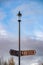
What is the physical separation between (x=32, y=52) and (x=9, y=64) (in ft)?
36.6

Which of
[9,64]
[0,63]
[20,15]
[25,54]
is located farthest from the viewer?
[9,64]

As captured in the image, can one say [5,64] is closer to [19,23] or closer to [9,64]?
[9,64]

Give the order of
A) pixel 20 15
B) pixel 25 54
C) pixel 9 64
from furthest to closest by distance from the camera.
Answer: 1. pixel 9 64
2. pixel 20 15
3. pixel 25 54

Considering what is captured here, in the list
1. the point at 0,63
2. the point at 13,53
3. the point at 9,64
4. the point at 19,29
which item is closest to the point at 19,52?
the point at 13,53

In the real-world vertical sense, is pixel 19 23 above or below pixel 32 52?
above

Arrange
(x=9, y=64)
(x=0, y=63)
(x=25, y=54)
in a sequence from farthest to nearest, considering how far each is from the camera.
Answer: (x=9, y=64), (x=0, y=63), (x=25, y=54)

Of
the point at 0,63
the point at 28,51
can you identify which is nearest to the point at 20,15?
the point at 28,51

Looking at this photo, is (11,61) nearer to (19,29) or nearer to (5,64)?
(5,64)

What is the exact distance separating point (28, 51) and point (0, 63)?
10.0 metres

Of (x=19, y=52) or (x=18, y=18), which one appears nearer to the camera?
(x=19, y=52)

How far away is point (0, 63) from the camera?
61.5ft

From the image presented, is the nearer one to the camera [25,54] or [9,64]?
[25,54]

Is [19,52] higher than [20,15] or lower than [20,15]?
lower

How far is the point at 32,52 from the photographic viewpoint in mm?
9188
